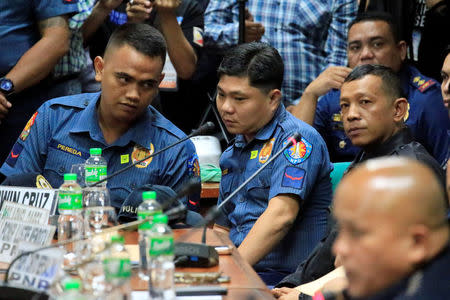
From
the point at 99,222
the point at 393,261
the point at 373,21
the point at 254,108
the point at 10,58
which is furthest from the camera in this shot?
the point at 373,21

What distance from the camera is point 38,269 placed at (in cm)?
180

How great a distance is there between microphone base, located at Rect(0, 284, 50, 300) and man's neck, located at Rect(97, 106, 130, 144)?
1.70 m

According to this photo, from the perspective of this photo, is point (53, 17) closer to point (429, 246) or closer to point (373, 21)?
point (373, 21)

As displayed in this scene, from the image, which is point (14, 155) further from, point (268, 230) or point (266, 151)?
point (268, 230)

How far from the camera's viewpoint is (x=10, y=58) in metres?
3.90

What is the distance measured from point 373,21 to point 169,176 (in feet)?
5.42

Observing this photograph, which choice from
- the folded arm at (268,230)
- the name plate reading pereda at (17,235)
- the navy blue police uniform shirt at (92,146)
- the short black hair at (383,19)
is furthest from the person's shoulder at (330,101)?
the name plate reading pereda at (17,235)

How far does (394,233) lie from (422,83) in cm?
275

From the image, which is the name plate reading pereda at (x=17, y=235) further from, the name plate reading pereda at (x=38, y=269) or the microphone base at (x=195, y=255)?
the microphone base at (x=195, y=255)

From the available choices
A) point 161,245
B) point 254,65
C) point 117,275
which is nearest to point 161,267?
point 161,245

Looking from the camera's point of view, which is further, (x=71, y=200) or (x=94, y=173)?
(x=94, y=173)

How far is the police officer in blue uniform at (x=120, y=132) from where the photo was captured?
3322mm

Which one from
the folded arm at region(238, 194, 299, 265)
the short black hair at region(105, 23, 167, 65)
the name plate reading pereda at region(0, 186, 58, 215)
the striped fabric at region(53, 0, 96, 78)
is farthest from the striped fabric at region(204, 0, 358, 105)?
the name plate reading pereda at region(0, 186, 58, 215)

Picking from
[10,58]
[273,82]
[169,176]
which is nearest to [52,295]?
[169,176]
